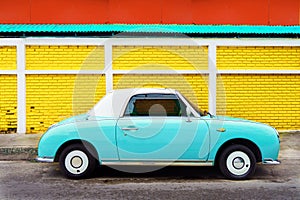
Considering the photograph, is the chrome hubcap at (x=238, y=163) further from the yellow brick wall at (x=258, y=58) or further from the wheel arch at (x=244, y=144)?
the yellow brick wall at (x=258, y=58)

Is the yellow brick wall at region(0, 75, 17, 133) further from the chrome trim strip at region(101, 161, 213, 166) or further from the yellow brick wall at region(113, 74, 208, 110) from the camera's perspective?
the chrome trim strip at region(101, 161, 213, 166)

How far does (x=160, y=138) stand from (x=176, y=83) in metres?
4.65

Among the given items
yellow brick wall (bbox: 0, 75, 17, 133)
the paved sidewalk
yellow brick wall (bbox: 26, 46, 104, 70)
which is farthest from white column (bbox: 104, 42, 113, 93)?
yellow brick wall (bbox: 0, 75, 17, 133)

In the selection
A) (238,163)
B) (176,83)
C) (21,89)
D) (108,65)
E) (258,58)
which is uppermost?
(258,58)

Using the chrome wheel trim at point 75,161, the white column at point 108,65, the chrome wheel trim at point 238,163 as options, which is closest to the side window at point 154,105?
the chrome wheel trim at point 75,161

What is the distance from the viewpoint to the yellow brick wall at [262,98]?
11.6 meters

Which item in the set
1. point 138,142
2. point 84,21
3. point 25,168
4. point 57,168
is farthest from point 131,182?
point 84,21

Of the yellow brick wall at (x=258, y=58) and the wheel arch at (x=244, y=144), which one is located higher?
the yellow brick wall at (x=258, y=58)

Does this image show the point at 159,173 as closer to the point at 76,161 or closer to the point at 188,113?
the point at 188,113

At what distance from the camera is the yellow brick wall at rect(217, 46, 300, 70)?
11641mm

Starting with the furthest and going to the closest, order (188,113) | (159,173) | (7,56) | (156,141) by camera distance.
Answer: (7,56) < (159,173) < (188,113) < (156,141)

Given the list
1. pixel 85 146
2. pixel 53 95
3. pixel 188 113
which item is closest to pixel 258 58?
pixel 188 113

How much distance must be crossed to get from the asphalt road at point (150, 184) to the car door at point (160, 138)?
0.43m

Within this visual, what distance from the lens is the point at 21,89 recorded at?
11.4 metres
